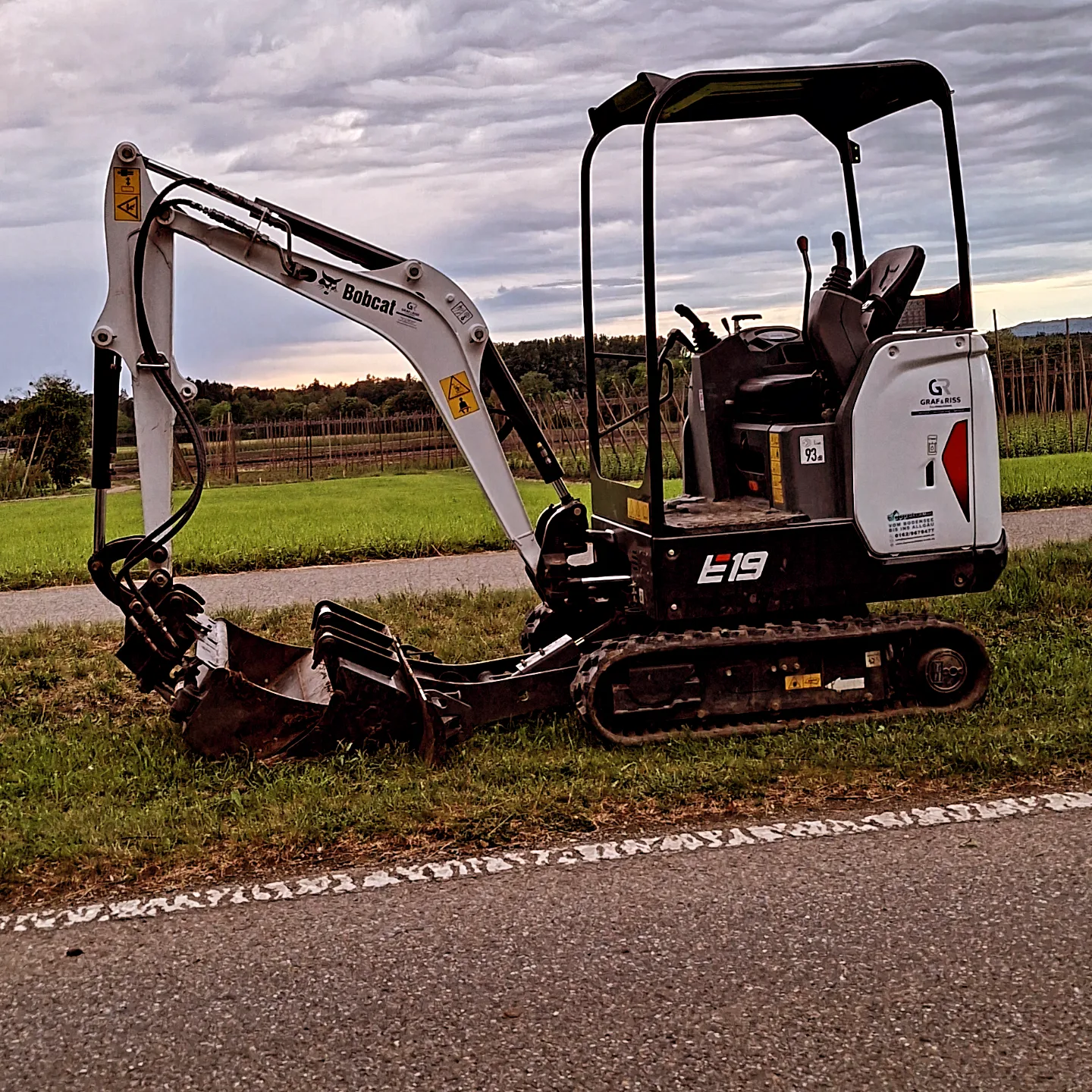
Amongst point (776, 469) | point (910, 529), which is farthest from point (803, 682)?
point (776, 469)

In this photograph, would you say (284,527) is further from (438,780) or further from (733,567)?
(438,780)

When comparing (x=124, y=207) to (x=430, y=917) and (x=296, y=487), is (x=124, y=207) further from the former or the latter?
(x=296, y=487)

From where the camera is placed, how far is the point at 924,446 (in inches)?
248

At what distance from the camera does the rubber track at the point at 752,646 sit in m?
6.02

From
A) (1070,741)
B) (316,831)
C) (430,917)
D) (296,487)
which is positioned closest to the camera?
(430,917)

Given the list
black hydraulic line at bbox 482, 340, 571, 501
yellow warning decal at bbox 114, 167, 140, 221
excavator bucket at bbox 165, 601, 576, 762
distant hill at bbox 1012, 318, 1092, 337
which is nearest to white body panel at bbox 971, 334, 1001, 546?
black hydraulic line at bbox 482, 340, 571, 501

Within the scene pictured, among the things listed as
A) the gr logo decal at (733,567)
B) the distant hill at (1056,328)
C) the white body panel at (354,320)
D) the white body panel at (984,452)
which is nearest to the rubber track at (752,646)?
the gr logo decal at (733,567)

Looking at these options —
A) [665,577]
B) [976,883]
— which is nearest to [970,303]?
[665,577]

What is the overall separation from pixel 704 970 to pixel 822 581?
9.65 ft

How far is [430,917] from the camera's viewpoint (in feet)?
13.7

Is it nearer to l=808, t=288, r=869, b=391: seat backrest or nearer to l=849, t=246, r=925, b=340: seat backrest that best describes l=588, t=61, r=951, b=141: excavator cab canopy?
l=849, t=246, r=925, b=340: seat backrest

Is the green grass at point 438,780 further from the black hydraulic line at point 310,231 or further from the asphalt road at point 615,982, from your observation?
the black hydraulic line at point 310,231

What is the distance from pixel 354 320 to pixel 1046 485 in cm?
1247

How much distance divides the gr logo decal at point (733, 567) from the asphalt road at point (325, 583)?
15.4ft
